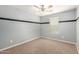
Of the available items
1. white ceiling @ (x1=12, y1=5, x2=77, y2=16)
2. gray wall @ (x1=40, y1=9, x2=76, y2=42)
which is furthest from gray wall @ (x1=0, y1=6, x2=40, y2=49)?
gray wall @ (x1=40, y1=9, x2=76, y2=42)

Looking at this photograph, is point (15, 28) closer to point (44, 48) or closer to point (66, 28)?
point (44, 48)

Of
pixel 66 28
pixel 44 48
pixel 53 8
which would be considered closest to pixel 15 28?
pixel 44 48

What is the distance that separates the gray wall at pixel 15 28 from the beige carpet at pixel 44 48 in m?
0.15

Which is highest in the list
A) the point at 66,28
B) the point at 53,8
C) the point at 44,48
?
the point at 53,8

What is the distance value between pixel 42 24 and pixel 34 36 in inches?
13.2

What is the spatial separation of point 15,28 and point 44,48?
0.77m

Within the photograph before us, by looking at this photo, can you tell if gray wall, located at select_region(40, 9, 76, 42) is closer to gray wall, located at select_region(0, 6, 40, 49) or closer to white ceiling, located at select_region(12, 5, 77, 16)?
white ceiling, located at select_region(12, 5, 77, 16)

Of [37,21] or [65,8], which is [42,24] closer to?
[37,21]

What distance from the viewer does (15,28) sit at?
174 cm

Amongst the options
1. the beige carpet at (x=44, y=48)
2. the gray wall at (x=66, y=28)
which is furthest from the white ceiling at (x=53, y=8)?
the beige carpet at (x=44, y=48)

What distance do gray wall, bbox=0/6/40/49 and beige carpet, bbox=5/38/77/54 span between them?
148mm

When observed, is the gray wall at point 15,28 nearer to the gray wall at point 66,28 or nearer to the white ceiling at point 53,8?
the white ceiling at point 53,8

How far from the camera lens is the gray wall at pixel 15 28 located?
1675 millimetres
